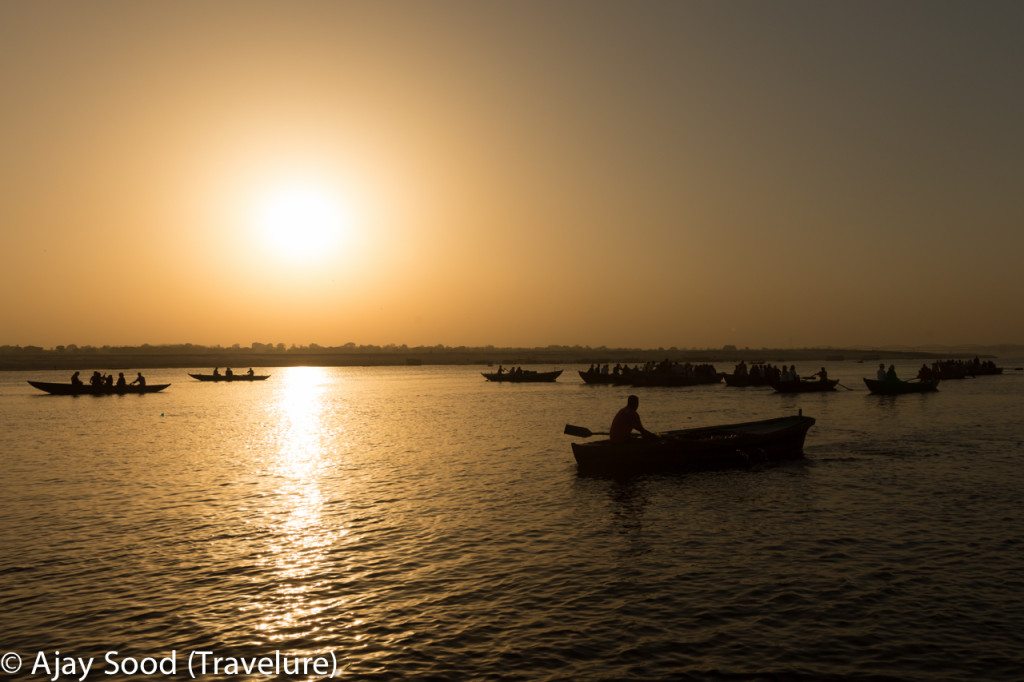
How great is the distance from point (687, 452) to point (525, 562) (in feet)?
38.6

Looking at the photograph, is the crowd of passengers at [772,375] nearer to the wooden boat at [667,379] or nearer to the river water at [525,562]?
the wooden boat at [667,379]

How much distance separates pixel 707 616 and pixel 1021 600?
548 centimetres

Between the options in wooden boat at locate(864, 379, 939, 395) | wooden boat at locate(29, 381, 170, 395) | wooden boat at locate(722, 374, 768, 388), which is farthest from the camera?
wooden boat at locate(722, 374, 768, 388)

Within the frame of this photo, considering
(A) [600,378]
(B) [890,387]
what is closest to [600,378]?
(A) [600,378]

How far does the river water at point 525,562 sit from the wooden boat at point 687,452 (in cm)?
79

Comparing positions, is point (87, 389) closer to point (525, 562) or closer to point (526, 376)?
point (526, 376)

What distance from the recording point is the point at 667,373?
80.7 metres

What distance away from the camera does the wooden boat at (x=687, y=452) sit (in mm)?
23875

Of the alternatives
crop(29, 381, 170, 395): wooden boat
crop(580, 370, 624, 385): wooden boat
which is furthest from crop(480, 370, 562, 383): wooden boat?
crop(29, 381, 170, 395): wooden boat

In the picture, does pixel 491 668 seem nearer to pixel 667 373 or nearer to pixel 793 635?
pixel 793 635

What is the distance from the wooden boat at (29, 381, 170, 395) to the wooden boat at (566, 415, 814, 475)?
6605cm

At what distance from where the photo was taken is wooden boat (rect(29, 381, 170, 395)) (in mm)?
73562

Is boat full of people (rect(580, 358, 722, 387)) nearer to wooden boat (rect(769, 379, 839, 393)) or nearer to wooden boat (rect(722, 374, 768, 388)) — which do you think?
wooden boat (rect(722, 374, 768, 388))

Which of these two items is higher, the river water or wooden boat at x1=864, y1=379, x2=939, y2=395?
wooden boat at x1=864, y1=379, x2=939, y2=395
